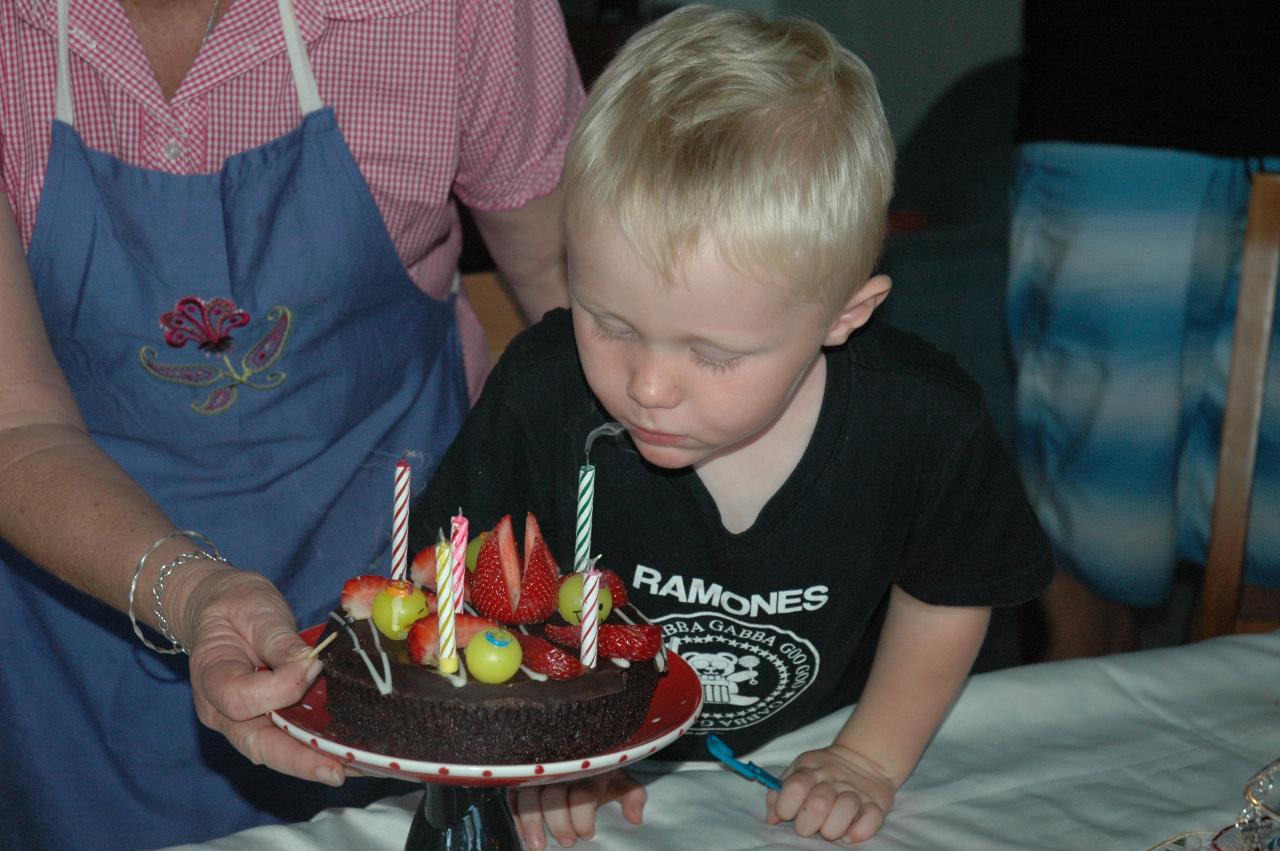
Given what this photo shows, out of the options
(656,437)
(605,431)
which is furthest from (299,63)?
(656,437)

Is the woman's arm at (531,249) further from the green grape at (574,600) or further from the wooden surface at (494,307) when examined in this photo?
the green grape at (574,600)

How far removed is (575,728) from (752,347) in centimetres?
34

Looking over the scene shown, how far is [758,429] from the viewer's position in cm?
126

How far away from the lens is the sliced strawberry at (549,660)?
1.03 meters

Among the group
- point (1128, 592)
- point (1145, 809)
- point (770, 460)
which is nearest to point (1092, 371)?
point (1128, 592)

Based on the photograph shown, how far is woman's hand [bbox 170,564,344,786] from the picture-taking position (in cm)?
102

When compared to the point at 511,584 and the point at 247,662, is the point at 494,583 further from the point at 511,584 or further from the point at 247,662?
the point at 247,662

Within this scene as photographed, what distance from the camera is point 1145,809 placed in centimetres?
121

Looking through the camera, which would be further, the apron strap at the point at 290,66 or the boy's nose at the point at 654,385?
the apron strap at the point at 290,66

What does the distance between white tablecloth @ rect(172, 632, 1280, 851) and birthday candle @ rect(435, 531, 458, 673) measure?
0.23m

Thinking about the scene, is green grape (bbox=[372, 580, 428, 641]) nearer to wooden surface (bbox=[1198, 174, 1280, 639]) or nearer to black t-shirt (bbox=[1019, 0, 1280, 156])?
wooden surface (bbox=[1198, 174, 1280, 639])

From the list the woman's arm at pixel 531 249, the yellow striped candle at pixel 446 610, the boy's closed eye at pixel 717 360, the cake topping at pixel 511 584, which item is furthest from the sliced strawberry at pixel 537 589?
the woman's arm at pixel 531 249

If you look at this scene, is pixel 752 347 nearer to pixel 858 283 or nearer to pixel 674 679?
pixel 858 283

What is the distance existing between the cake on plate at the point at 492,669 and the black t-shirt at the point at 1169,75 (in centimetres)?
148
